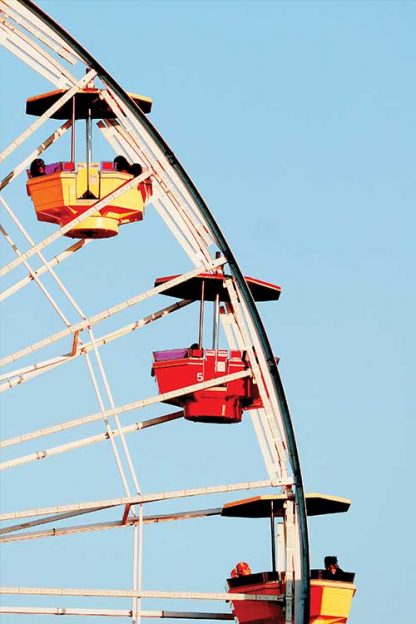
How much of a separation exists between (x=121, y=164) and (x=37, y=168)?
133 cm

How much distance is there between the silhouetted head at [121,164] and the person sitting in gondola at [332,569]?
692 centimetres

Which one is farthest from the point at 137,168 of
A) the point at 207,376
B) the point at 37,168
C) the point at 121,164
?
the point at 207,376

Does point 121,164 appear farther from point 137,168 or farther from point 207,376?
point 207,376

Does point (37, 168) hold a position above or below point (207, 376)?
above

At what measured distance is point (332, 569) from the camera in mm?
50281

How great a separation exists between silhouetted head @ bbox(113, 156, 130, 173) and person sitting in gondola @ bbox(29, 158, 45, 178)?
1.15 m

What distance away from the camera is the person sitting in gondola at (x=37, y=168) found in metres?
50.2

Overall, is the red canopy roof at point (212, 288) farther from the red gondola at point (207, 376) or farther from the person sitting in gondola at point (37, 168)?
the person sitting in gondola at point (37, 168)

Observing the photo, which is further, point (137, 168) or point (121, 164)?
point (121, 164)

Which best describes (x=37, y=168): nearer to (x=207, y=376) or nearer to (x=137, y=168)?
(x=137, y=168)

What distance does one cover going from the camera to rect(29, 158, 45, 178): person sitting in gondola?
5017 cm

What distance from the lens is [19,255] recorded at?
4866cm

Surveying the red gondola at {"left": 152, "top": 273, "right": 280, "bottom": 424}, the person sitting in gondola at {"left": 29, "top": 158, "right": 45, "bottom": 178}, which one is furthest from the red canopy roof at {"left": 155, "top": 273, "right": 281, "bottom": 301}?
the person sitting in gondola at {"left": 29, "top": 158, "right": 45, "bottom": 178}

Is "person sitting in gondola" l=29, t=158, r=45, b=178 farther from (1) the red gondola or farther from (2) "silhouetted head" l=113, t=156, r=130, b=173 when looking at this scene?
(1) the red gondola
